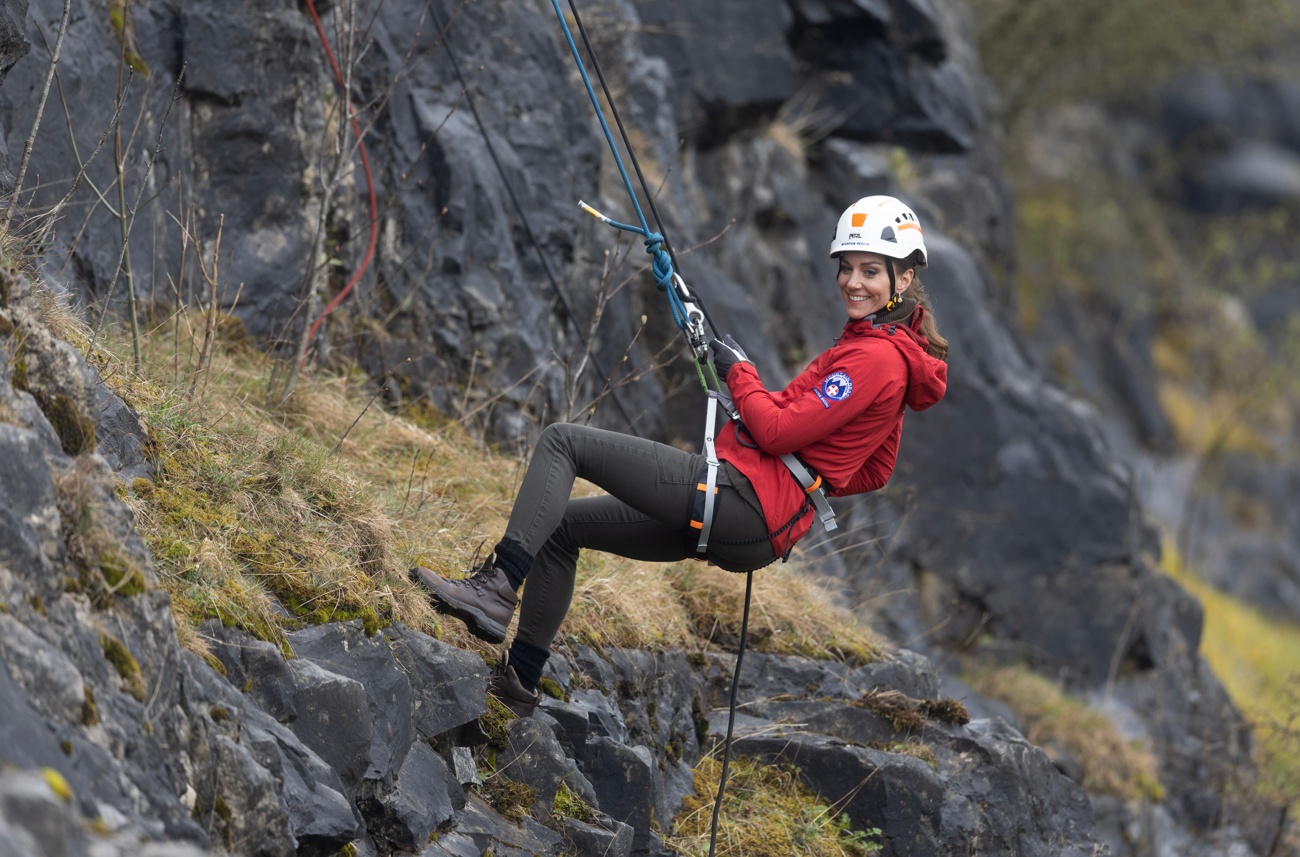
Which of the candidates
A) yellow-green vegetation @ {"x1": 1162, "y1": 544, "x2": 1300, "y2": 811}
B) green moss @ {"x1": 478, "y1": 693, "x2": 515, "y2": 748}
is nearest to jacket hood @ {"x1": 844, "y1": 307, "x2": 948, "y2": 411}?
green moss @ {"x1": 478, "y1": 693, "x2": 515, "y2": 748}

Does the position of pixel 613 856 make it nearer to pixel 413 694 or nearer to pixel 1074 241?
pixel 413 694

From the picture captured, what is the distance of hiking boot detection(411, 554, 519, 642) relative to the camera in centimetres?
458

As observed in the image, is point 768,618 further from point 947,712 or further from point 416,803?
point 416,803

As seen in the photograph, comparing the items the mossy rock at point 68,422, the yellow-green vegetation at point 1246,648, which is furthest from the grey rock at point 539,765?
the yellow-green vegetation at point 1246,648

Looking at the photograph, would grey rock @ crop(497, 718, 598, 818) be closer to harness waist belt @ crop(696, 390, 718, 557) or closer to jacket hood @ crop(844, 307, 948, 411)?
harness waist belt @ crop(696, 390, 718, 557)

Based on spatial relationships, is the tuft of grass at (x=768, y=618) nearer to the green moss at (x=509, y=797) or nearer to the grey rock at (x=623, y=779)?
the grey rock at (x=623, y=779)

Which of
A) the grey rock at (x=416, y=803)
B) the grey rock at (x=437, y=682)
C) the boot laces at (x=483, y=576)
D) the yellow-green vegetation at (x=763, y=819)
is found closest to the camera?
the grey rock at (x=416, y=803)

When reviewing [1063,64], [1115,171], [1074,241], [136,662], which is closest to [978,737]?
[136,662]

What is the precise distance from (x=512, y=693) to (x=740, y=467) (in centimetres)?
123

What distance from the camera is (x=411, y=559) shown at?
16.6 feet

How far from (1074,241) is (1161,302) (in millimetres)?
3305

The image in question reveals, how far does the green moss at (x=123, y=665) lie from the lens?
3.26 metres

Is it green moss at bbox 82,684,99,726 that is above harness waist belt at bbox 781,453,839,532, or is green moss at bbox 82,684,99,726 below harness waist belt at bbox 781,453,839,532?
above

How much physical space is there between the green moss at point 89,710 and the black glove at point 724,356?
2537 millimetres
